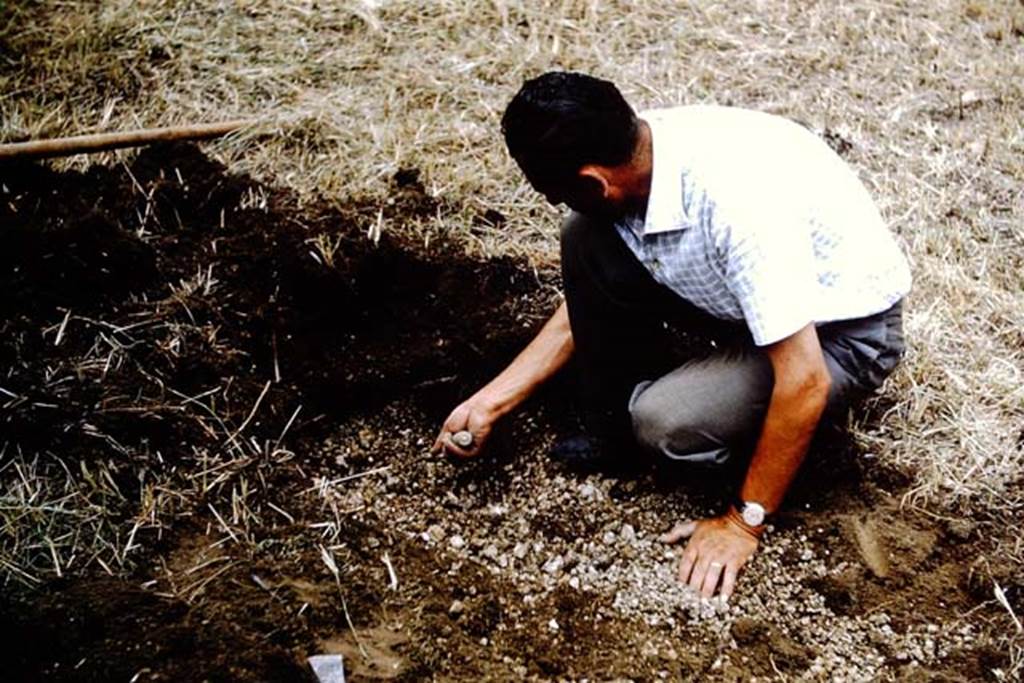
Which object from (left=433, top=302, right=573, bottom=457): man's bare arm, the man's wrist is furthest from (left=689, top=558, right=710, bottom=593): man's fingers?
(left=433, top=302, right=573, bottom=457): man's bare arm

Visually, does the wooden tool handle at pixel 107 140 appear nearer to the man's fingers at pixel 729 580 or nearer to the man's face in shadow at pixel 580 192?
the man's face in shadow at pixel 580 192

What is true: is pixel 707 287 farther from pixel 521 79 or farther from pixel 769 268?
pixel 521 79

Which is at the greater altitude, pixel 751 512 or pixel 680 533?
pixel 751 512

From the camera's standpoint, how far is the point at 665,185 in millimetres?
2029

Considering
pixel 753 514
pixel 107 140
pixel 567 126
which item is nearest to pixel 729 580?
pixel 753 514

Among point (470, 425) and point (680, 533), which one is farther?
point (470, 425)

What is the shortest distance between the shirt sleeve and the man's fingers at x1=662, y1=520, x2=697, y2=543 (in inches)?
26.5

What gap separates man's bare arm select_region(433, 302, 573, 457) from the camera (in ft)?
8.42

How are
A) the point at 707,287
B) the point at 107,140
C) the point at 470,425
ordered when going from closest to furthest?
1. the point at 707,287
2. the point at 470,425
3. the point at 107,140

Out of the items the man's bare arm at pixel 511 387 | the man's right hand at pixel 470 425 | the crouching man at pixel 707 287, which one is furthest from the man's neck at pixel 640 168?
the man's right hand at pixel 470 425

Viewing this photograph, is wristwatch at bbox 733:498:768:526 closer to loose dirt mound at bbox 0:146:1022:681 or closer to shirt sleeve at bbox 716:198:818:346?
loose dirt mound at bbox 0:146:1022:681

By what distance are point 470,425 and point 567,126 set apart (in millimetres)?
952

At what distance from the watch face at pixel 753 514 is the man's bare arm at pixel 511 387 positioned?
66 cm

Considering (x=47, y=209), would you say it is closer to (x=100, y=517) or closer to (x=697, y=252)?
(x=100, y=517)
